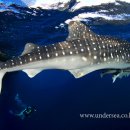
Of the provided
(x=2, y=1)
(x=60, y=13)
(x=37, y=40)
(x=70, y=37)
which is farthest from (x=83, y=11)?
(x=70, y=37)

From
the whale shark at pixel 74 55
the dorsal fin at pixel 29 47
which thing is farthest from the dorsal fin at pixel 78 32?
the dorsal fin at pixel 29 47

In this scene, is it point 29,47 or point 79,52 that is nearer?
point 29,47

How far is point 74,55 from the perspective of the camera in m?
6.84

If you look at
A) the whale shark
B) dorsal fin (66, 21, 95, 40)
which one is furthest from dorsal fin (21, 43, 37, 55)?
dorsal fin (66, 21, 95, 40)

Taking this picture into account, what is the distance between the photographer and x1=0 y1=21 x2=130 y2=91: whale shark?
662cm

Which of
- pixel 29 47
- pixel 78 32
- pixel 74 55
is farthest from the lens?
pixel 78 32

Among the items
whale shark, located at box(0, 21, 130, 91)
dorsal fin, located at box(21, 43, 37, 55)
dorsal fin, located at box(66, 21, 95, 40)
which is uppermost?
dorsal fin, located at box(66, 21, 95, 40)

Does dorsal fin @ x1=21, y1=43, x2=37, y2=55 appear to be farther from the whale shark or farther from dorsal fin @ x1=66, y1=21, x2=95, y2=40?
dorsal fin @ x1=66, y1=21, x2=95, y2=40

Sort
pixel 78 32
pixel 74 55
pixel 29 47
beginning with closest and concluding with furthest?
pixel 29 47
pixel 74 55
pixel 78 32

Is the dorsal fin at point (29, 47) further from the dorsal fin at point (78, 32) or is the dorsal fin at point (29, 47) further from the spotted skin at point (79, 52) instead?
the dorsal fin at point (78, 32)

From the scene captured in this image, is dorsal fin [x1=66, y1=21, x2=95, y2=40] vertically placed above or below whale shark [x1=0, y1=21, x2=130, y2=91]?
above

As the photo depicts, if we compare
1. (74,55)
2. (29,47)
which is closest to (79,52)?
(74,55)

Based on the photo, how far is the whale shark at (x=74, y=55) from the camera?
662 cm

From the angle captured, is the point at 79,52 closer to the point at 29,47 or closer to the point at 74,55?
the point at 74,55
